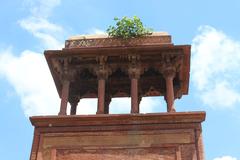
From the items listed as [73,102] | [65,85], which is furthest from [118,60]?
[73,102]

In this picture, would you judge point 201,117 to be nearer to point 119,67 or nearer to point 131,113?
point 131,113

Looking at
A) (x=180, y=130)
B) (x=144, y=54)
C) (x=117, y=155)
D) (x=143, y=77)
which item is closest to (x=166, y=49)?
(x=144, y=54)

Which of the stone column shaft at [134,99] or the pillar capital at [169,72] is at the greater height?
the pillar capital at [169,72]

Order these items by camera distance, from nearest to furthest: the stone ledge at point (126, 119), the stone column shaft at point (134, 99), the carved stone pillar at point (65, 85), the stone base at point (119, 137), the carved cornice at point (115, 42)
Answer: the stone base at point (119, 137) < the stone ledge at point (126, 119) < the stone column shaft at point (134, 99) < the carved stone pillar at point (65, 85) < the carved cornice at point (115, 42)

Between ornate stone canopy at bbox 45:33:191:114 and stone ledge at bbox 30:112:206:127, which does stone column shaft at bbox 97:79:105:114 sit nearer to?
ornate stone canopy at bbox 45:33:191:114

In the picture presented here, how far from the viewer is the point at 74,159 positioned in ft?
41.4

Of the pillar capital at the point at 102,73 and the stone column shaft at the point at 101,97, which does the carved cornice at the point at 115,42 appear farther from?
the stone column shaft at the point at 101,97

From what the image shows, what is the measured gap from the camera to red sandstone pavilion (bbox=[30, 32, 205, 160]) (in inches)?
501

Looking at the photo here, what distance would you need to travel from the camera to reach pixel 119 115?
13148 mm

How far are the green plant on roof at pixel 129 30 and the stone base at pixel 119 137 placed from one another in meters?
3.25

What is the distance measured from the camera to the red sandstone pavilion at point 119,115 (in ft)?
41.8

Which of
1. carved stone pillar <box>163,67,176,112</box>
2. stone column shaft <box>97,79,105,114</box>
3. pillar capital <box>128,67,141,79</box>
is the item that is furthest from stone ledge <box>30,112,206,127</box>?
pillar capital <box>128,67,141,79</box>

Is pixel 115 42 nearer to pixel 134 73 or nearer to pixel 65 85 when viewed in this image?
pixel 134 73

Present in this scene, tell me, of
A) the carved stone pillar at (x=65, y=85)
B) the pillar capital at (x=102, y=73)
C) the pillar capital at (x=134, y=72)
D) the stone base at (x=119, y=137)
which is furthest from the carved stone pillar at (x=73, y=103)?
the stone base at (x=119, y=137)
